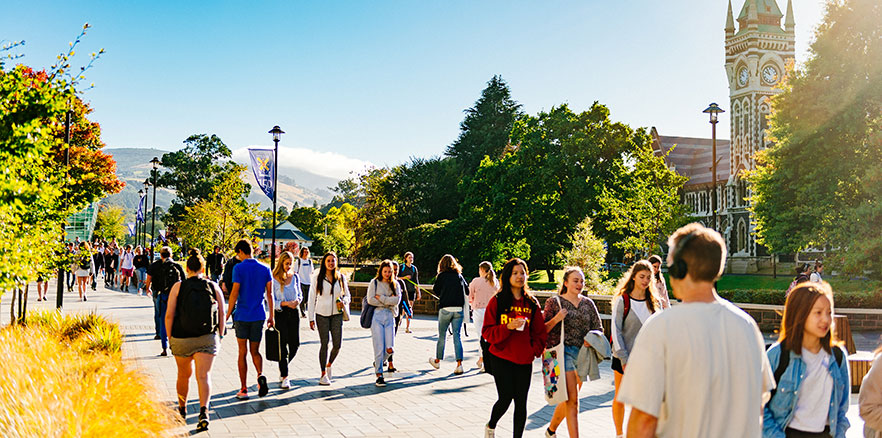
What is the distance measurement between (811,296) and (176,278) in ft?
34.6

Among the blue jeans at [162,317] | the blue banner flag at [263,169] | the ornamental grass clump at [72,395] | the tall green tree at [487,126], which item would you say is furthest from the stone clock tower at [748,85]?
the ornamental grass clump at [72,395]

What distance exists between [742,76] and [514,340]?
74.6 meters

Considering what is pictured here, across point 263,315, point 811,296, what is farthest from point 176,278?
point 811,296

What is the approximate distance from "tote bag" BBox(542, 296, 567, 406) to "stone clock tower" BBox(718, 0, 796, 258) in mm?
68350

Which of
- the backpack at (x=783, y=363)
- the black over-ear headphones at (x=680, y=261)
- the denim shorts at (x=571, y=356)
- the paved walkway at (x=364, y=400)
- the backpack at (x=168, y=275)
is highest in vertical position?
the black over-ear headphones at (x=680, y=261)

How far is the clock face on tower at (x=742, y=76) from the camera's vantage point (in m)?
73.6

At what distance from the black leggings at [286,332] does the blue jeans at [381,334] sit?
1.16 metres

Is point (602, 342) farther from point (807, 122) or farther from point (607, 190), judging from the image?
point (607, 190)

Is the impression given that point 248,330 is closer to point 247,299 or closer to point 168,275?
point 247,299

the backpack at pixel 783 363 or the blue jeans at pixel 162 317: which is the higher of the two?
the backpack at pixel 783 363

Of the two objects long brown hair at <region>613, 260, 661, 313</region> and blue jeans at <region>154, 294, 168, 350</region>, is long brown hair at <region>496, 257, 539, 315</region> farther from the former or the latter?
blue jeans at <region>154, 294, 168, 350</region>

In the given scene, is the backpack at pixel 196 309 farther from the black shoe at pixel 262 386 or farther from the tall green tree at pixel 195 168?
the tall green tree at pixel 195 168

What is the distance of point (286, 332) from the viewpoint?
34.1ft

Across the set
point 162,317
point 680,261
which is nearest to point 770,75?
point 162,317
